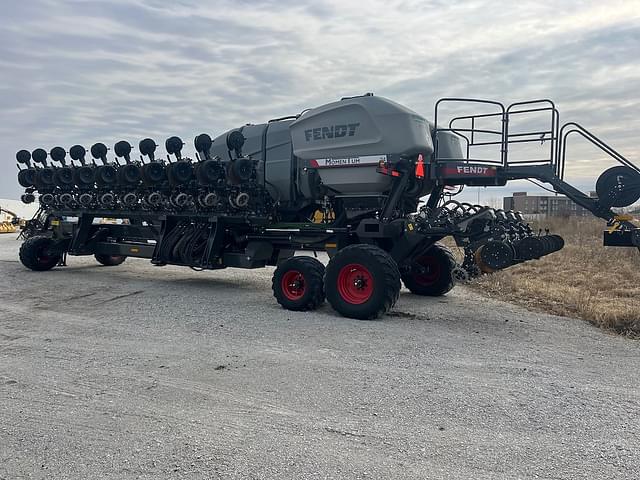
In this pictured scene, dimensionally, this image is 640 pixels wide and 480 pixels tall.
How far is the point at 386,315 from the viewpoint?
8.33m

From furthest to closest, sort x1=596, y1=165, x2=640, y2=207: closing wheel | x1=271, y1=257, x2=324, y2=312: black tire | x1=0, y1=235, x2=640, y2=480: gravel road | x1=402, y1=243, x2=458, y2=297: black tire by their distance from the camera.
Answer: x1=402, y1=243, x2=458, y2=297: black tire → x1=271, y1=257, x2=324, y2=312: black tire → x1=596, y1=165, x2=640, y2=207: closing wheel → x1=0, y1=235, x2=640, y2=480: gravel road

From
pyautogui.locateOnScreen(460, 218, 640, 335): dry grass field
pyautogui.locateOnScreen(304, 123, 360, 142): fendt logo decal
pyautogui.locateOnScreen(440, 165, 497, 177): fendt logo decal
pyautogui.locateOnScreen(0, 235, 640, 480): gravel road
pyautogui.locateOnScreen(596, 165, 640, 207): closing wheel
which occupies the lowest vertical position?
pyautogui.locateOnScreen(0, 235, 640, 480): gravel road

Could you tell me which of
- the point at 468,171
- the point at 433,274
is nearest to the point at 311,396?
the point at 468,171

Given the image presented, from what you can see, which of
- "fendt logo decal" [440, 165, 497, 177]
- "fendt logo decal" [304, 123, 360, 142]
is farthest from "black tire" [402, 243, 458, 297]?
"fendt logo decal" [304, 123, 360, 142]

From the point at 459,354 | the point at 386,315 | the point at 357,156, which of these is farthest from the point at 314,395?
the point at 357,156

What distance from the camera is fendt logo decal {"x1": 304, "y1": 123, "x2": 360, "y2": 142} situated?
28.6 ft

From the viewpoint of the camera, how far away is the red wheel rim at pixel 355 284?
809 centimetres

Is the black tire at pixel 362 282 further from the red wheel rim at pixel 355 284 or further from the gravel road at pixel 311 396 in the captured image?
the gravel road at pixel 311 396

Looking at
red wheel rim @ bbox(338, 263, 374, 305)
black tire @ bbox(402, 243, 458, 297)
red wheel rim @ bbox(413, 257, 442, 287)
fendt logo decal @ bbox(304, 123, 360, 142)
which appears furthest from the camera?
red wheel rim @ bbox(413, 257, 442, 287)

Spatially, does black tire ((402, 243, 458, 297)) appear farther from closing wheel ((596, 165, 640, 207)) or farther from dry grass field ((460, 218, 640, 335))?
closing wheel ((596, 165, 640, 207))

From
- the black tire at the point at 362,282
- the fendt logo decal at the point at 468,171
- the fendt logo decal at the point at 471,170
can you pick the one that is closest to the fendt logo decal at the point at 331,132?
the fendt logo decal at the point at 468,171

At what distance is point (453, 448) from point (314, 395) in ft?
4.56

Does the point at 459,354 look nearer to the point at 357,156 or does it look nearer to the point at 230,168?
the point at 357,156

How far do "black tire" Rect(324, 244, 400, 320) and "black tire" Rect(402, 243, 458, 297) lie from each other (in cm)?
225
